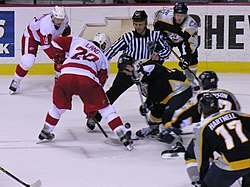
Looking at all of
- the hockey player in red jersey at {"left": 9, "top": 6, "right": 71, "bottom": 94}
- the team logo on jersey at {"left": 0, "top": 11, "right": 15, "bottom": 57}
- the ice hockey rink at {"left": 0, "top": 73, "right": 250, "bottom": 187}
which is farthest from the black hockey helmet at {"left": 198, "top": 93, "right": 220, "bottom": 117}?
the team logo on jersey at {"left": 0, "top": 11, "right": 15, "bottom": 57}

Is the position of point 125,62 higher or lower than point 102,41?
lower

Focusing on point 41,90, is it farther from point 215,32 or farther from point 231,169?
point 231,169

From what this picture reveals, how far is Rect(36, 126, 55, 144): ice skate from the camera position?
501 cm

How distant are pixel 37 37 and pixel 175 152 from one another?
263 cm

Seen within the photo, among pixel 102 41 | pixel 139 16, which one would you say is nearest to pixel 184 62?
pixel 139 16

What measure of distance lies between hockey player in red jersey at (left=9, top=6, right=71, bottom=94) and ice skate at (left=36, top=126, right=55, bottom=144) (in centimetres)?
169

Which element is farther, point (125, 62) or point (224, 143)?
point (125, 62)

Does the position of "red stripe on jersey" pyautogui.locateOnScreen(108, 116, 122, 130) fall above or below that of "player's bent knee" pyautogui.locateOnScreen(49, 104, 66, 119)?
below

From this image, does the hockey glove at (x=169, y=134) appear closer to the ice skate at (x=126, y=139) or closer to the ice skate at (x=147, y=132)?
the ice skate at (x=126, y=139)

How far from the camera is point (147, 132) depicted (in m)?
5.23

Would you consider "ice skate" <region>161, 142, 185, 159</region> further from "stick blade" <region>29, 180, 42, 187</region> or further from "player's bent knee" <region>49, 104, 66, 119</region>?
"stick blade" <region>29, 180, 42, 187</region>

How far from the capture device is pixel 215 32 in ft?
26.3

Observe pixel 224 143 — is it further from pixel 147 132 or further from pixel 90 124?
pixel 90 124

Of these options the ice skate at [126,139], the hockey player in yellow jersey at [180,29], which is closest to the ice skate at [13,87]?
the hockey player in yellow jersey at [180,29]
